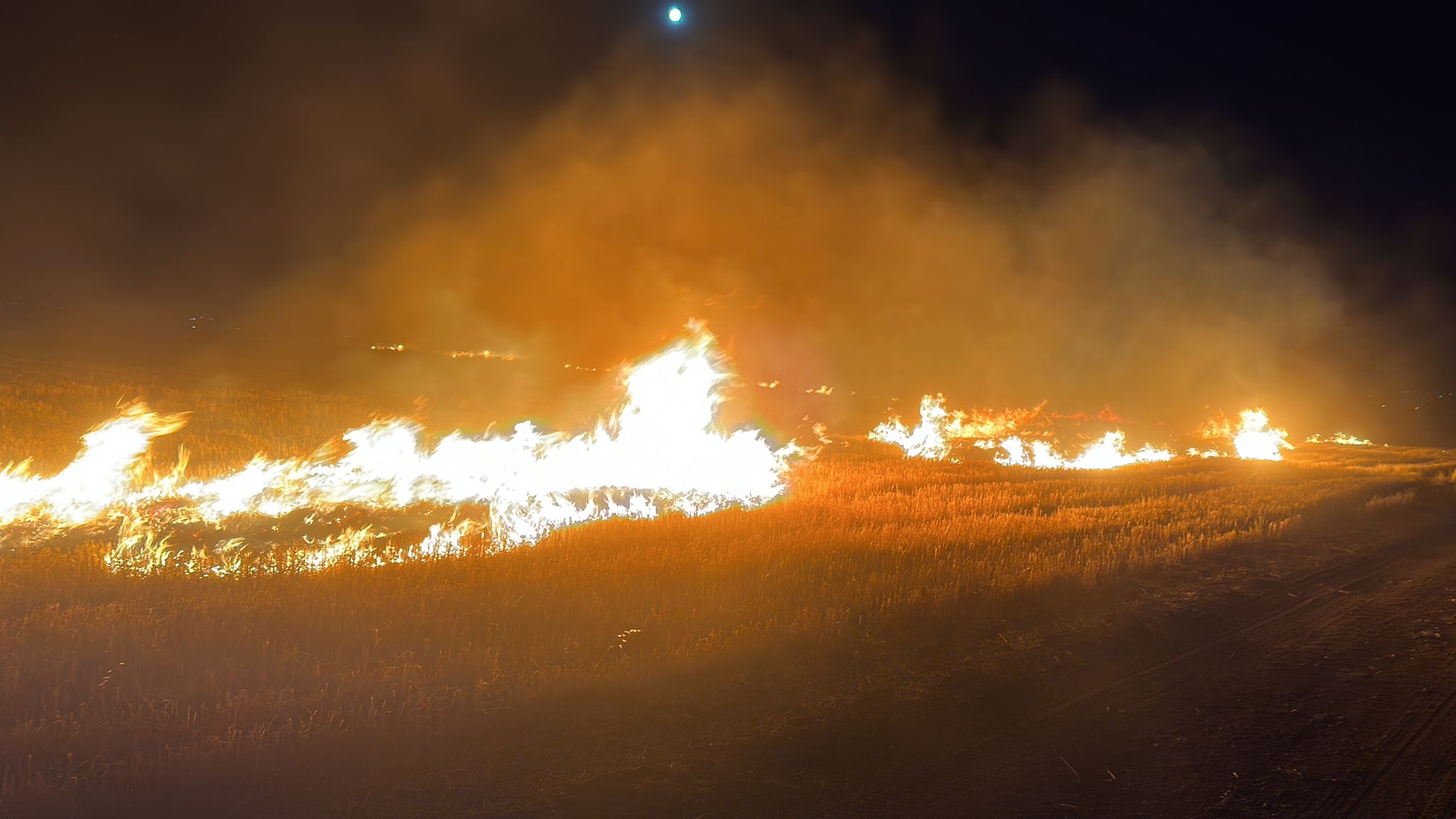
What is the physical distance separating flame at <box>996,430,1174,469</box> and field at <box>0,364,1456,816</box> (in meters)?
13.1

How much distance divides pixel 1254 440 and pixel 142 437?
3675 cm

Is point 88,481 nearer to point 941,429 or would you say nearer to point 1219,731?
point 1219,731

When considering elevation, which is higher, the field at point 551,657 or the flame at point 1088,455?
the flame at point 1088,455

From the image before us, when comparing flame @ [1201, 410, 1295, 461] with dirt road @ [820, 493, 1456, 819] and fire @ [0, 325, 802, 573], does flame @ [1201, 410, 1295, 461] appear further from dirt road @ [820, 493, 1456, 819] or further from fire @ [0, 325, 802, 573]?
dirt road @ [820, 493, 1456, 819]

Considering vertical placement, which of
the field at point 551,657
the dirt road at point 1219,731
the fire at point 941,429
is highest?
the fire at point 941,429

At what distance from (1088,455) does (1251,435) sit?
11.2 m

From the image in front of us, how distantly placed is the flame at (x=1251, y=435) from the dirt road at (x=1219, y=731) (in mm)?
26303

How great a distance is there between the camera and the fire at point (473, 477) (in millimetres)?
10789

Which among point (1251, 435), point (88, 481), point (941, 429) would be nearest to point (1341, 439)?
point (1251, 435)

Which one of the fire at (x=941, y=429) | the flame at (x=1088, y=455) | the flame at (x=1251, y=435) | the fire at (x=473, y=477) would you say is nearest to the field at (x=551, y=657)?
the fire at (x=473, y=477)

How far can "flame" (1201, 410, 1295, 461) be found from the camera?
31.8 metres

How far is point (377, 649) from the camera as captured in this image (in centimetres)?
658

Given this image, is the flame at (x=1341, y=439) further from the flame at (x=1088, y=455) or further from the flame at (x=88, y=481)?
the flame at (x=88, y=481)

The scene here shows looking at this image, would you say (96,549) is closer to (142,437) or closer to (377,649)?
(142,437)
